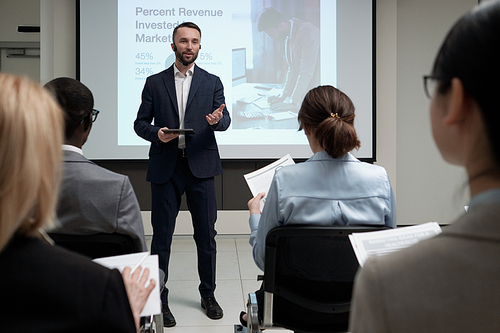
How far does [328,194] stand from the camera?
1383 mm

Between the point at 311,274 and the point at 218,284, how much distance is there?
1.91 meters

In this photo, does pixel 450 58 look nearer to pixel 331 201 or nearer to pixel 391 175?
pixel 331 201

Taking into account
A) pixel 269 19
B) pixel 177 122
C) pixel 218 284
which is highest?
pixel 269 19

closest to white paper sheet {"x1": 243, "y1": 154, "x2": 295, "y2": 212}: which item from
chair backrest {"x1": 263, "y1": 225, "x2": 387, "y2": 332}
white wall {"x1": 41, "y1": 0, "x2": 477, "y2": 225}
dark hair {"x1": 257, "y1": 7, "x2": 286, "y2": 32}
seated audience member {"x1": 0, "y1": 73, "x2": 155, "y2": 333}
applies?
chair backrest {"x1": 263, "y1": 225, "x2": 387, "y2": 332}

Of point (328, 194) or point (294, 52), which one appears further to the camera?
point (294, 52)

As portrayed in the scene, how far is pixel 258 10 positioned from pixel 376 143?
1875 millimetres

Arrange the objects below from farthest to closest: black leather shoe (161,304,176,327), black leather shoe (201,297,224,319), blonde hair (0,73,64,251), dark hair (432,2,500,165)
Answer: black leather shoe (201,297,224,319)
black leather shoe (161,304,176,327)
blonde hair (0,73,64,251)
dark hair (432,2,500,165)

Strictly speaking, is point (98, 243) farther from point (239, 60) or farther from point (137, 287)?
point (239, 60)

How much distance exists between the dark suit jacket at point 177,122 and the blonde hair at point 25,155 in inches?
74.2

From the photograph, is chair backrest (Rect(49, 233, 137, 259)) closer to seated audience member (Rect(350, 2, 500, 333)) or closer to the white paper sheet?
the white paper sheet

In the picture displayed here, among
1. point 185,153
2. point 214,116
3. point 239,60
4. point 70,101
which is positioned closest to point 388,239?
point 70,101

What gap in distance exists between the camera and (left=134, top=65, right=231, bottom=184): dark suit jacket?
2.55 metres

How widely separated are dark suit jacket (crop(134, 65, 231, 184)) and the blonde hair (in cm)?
189

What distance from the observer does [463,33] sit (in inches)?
17.6
